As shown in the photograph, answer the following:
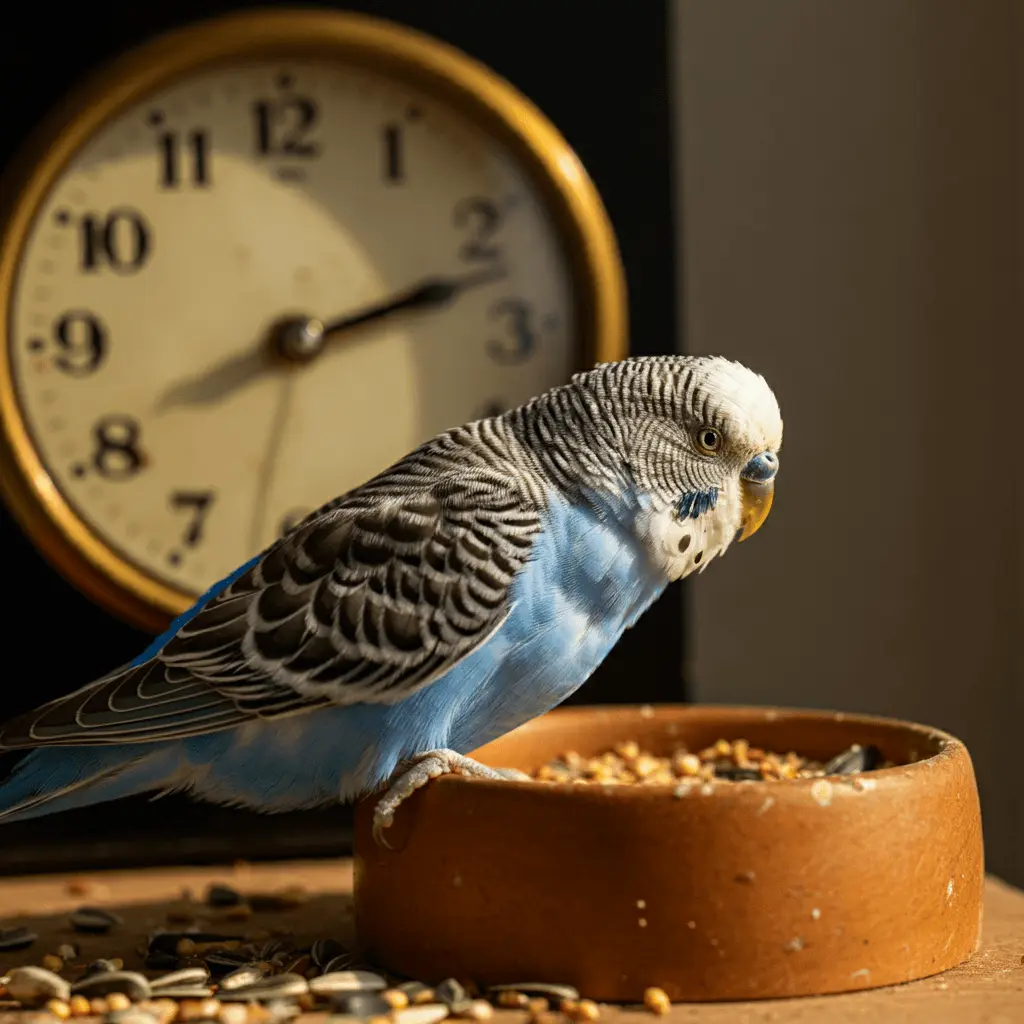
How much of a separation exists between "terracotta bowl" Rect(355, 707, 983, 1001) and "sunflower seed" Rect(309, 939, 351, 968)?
88mm

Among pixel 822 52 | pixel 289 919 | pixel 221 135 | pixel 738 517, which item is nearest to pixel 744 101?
pixel 822 52

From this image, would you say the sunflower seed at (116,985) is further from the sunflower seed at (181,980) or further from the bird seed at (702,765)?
the bird seed at (702,765)

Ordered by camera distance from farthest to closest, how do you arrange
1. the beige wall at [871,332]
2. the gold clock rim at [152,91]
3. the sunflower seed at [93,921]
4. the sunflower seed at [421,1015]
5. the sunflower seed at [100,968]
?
the beige wall at [871,332]
the gold clock rim at [152,91]
the sunflower seed at [93,921]
the sunflower seed at [100,968]
the sunflower seed at [421,1015]

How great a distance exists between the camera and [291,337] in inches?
46.3

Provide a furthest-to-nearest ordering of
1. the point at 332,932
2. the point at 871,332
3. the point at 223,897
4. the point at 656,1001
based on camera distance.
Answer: the point at 871,332
the point at 223,897
the point at 332,932
the point at 656,1001

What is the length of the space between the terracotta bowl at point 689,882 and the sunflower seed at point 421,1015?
0.03 m

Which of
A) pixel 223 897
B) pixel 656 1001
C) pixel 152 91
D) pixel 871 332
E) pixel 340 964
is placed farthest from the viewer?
pixel 871 332

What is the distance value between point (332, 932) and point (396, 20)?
2.37ft

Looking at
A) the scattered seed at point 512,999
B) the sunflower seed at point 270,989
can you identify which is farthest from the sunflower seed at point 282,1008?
the scattered seed at point 512,999

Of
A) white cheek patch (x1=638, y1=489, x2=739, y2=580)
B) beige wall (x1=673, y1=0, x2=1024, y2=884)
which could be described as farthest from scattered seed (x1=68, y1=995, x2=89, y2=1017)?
beige wall (x1=673, y1=0, x2=1024, y2=884)

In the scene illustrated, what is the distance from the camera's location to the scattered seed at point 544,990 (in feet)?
2.34

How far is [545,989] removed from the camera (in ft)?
2.35

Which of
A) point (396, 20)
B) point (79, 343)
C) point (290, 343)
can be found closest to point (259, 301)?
point (290, 343)

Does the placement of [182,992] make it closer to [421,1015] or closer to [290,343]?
[421,1015]
